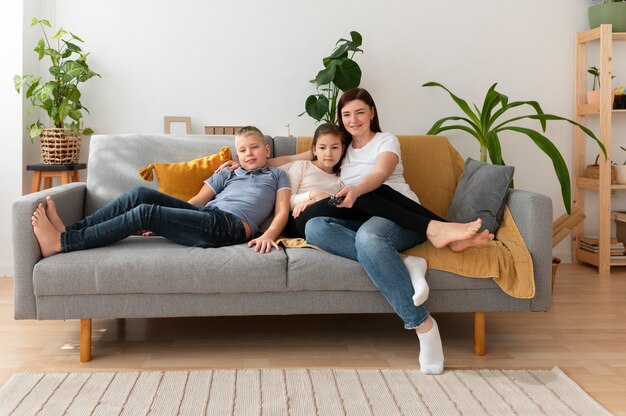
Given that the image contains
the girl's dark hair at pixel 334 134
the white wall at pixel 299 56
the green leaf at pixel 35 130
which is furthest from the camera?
the white wall at pixel 299 56

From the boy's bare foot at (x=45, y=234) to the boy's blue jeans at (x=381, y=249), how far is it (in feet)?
3.07

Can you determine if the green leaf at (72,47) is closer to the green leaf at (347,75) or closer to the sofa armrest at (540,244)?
the green leaf at (347,75)

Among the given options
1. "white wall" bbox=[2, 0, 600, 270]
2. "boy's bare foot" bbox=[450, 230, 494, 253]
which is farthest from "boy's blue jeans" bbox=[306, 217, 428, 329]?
"white wall" bbox=[2, 0, 600, 270]

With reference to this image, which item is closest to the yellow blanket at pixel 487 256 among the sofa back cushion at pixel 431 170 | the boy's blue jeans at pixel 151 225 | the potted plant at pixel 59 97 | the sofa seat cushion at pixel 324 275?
the sofa back cushion at pixel 431 170

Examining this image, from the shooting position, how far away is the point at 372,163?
3025 millimetres

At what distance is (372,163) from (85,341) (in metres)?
1.36

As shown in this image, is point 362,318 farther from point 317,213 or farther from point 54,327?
point 54,327

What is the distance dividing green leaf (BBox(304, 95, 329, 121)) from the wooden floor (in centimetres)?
129

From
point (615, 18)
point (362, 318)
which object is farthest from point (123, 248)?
point (615, 18)

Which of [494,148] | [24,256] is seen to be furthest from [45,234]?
[494,148]

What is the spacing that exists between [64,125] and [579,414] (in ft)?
10.5

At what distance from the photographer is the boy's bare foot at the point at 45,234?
254cm

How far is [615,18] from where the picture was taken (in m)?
4.34

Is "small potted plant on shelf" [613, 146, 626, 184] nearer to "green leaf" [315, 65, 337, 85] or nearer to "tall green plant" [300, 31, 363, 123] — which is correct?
"tall green plant" [300, 31, 363, 123]
